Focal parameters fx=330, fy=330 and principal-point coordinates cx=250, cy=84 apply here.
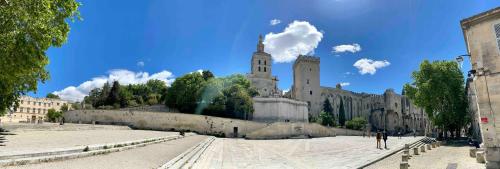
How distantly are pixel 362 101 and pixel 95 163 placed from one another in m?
90.0

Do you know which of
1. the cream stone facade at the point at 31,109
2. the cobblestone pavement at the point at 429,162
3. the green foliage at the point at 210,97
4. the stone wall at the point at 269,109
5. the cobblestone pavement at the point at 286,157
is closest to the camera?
the cobblestone pavement at the point at 286,157

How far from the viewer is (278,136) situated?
3900 centimetres

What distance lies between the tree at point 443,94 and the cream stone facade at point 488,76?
24.3 metres

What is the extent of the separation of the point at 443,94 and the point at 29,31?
3617 cm

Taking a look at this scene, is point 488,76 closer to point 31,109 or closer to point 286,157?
point 286,157

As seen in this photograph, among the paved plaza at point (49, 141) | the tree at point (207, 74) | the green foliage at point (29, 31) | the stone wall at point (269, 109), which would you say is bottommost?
the paved plaza at point (49, 141)

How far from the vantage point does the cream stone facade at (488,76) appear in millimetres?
11570

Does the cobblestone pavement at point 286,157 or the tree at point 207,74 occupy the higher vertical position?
the tree at point 207,74

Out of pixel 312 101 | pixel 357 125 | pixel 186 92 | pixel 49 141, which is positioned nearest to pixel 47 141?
pixel 49 141

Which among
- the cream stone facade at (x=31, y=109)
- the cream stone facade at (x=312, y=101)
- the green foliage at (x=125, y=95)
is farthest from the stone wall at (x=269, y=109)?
the cream stone facade at (x=31, y=109)

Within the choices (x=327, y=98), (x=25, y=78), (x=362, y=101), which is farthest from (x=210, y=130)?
(x=362, y=101)

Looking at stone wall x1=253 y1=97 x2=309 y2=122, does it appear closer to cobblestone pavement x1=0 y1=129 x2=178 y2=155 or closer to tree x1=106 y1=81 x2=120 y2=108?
tree x1=106 y1=81 x2=120 y2=108

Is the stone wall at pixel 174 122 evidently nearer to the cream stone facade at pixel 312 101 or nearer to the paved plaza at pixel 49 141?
the cream stone facade at pixel 312 101

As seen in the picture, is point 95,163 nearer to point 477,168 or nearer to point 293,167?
point 293,167
